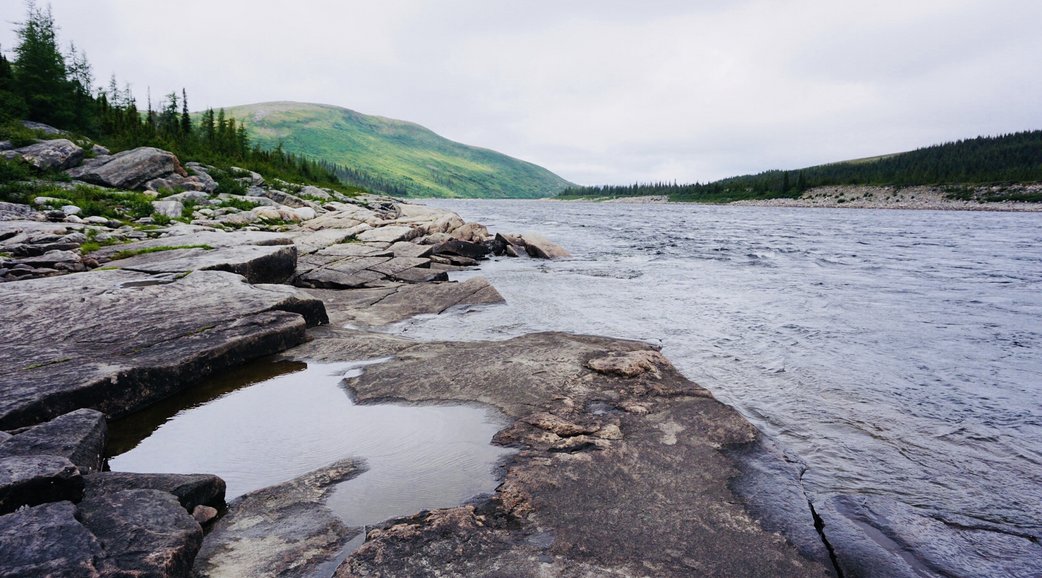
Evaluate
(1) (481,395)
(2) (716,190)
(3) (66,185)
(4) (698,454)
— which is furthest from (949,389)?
(2) (716,190)

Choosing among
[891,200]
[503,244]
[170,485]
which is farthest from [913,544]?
[891,200]

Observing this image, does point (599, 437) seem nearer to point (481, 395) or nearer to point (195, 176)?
point (481, 395)

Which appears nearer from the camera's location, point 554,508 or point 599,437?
point 554,508

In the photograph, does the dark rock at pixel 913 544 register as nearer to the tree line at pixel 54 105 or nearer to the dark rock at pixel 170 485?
the dark rock at pixel 170 485

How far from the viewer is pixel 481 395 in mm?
5793

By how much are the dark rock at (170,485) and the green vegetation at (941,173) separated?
370 ft

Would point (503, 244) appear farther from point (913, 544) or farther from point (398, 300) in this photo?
point (913, 544)

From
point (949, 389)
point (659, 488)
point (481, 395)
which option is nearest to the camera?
point (659, 488)

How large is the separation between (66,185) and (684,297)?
25680 millimetres

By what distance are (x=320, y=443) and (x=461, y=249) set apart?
1647 cm

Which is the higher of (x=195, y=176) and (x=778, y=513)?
(x=195, y=176)

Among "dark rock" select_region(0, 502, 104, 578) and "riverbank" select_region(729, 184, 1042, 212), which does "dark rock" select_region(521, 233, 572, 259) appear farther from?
"riverbank" select_region(729, 184, 1042, 212)

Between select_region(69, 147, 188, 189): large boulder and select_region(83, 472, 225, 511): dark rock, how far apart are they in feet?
87.2

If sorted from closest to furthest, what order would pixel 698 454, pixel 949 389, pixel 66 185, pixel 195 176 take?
pixel 698 454 < pixel 949 389 < pixel 66 185 < pixel 195 176
